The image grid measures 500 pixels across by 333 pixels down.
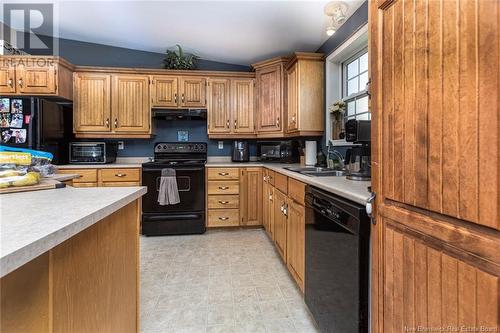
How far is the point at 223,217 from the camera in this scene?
3473mm

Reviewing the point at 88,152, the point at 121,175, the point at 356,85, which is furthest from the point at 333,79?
the point at 88,152

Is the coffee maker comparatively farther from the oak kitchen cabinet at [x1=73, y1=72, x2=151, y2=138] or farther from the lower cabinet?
the oak kitchen cabinet at [x1=73, y1=72, x2=151, y2=138]

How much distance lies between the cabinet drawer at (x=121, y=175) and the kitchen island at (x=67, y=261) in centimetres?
224

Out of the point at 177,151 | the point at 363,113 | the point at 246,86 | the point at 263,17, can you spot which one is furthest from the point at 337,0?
the point at 177,151

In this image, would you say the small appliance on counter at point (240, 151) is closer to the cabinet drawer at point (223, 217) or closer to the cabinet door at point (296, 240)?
the cabinet drawer at point (223, 217)

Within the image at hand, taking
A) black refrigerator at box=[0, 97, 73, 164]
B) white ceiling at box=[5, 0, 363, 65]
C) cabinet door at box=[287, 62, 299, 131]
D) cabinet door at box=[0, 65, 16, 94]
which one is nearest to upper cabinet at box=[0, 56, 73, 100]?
cabinet door at box=[0, 65, 16, 94]

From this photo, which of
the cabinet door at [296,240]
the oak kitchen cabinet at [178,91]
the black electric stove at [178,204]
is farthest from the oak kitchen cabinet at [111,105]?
the cabinet door at [296,240]

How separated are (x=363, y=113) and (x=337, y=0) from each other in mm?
976

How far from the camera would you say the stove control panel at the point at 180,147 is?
3703 mm

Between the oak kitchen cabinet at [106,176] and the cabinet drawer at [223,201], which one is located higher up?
the oak kitchen cabinet at [106,176]

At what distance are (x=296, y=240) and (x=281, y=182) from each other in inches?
25.5

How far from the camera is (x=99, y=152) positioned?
3.49 meters

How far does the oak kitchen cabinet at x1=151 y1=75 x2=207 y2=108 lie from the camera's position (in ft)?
11.8

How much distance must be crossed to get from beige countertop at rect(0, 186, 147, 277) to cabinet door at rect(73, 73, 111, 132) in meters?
2.75
